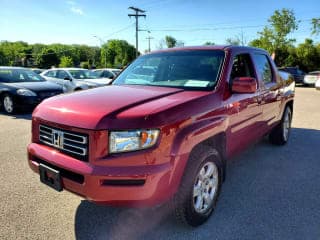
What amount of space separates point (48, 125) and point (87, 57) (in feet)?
364

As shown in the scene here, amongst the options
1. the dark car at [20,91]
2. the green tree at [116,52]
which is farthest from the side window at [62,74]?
the green tree at [116,52]

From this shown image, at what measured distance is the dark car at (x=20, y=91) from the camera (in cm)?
889

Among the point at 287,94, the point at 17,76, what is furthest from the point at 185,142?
the point at 17,76

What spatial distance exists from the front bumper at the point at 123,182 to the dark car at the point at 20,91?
23.9ft

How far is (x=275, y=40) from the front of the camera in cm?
3669

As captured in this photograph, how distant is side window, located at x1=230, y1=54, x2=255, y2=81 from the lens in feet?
11.9

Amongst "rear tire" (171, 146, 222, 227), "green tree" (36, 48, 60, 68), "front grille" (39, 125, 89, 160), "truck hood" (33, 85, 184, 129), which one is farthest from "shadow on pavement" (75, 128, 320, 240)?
"green tree" (36, 48, 60, 68)

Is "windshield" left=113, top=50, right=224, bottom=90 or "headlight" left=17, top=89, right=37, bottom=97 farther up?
"windshield" left=113, top=50, right=224, bottom=90

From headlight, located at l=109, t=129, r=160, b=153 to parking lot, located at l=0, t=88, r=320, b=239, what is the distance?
94 centimetres

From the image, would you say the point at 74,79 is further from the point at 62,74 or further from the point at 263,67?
the point at 263,67

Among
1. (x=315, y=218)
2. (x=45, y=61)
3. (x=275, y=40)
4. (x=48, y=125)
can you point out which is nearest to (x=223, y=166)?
(x=315, y=218)

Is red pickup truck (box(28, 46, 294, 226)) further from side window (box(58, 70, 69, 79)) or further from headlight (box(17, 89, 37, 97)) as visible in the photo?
side window (box(58, 70, 69, 79))

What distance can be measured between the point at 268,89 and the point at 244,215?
6.98ft

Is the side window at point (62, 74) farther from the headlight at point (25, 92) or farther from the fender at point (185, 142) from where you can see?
the fender at point (185, 142)
